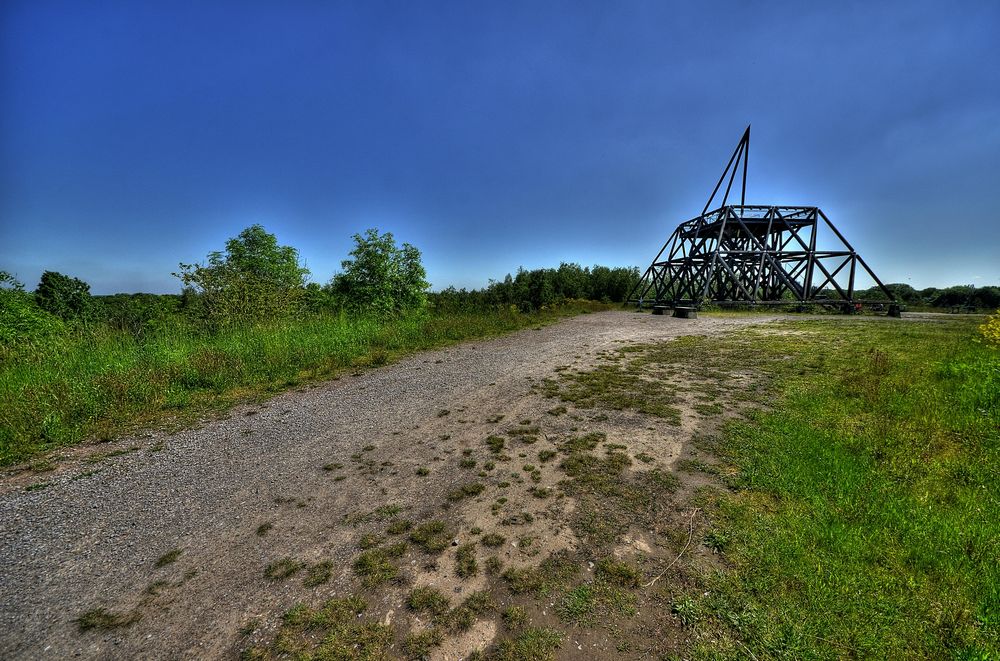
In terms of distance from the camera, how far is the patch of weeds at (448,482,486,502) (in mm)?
3395

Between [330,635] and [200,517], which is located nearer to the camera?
[330,635]

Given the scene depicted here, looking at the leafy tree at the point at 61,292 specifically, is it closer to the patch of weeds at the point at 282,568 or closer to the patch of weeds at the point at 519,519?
the patch of weeds at the point at 282,568

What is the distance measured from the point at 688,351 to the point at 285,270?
2702 cm

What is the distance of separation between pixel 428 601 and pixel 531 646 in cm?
71

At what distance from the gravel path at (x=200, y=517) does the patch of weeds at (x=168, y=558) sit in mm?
36

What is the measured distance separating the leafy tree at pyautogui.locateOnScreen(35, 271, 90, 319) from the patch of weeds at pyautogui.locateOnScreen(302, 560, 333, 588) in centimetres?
2707

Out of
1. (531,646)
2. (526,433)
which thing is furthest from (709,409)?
(531,646)

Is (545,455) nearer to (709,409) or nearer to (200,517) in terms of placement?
(709,409)

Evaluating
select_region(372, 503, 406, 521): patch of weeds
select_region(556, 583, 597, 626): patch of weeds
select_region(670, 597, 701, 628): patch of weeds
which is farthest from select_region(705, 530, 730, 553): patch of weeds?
select_region(372, 503, 406, 521): patch of weeds

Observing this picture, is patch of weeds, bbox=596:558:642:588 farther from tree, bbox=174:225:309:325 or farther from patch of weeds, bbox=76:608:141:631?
tree, bbox=174:225:309:325

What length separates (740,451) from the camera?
13.1 feet

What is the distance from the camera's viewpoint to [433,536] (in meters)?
2.87

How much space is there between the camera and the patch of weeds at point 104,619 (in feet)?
7.11

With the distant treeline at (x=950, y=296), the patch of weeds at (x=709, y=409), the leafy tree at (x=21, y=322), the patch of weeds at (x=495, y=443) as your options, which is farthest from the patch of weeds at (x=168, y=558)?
the distant treeline at (x=950, y=296)
